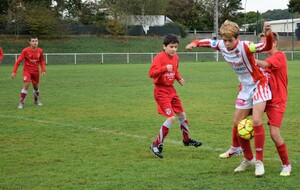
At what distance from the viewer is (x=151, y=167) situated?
704 cm

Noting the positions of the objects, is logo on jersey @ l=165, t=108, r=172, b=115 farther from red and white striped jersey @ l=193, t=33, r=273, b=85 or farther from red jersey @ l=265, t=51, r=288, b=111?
red jersey @ l=265, t=51, r=288, b=111

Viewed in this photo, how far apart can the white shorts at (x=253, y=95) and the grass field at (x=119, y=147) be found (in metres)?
0.88

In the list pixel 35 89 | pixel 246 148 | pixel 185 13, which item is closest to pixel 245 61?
pixel 246 148

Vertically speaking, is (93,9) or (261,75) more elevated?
(93,9)

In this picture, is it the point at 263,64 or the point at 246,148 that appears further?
the point at 246,148

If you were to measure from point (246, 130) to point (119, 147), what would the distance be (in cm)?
253


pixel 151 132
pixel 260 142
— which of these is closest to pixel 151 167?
pixel 260 142

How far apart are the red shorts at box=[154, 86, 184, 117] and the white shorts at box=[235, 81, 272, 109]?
4.70 feet

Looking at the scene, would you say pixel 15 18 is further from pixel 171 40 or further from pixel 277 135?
pixel 277 135

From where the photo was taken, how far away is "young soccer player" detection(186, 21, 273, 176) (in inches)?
253

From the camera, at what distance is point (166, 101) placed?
802 centimetres

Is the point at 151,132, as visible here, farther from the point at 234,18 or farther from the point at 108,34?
the point at 234,18

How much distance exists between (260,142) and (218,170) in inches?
27.3

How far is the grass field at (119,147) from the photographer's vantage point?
6.29 metres
